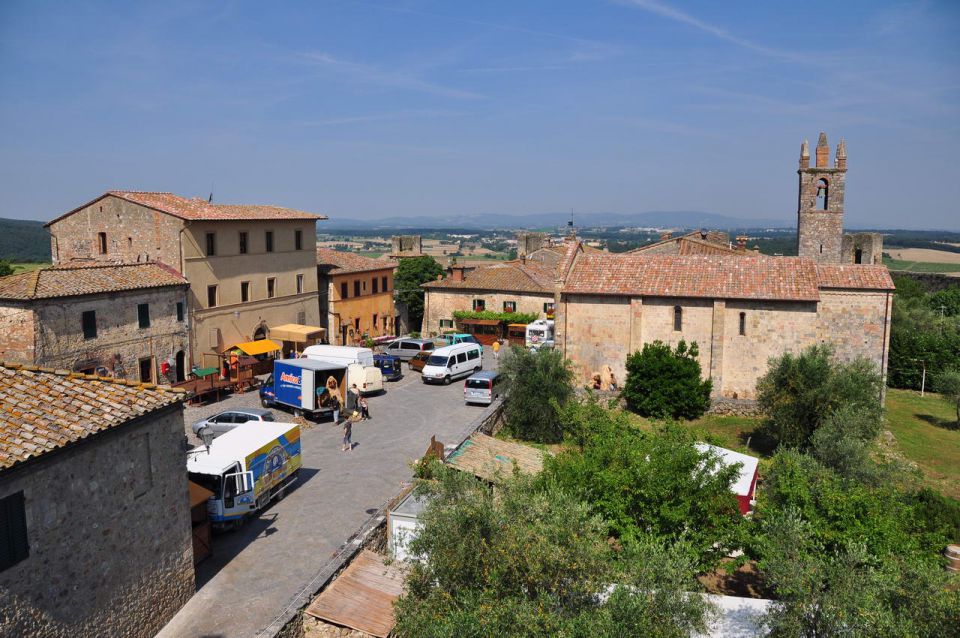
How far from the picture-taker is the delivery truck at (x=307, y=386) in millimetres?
27078

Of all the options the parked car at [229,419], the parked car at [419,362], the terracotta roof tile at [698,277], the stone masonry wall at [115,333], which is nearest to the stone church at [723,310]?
the terracotta roof tile at [698,277]

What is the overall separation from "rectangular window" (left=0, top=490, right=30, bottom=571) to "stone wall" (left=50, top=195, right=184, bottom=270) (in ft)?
80.9

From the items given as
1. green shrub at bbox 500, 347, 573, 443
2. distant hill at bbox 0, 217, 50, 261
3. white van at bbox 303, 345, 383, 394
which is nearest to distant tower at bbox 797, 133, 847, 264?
green shrub at bbox 500, 347, 573, 443

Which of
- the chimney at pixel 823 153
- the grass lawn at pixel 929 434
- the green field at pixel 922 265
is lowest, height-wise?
the grass lawn at pixel 929 434

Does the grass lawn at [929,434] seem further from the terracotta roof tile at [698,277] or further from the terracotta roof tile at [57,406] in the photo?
the terracotta roof tile at [57,406]

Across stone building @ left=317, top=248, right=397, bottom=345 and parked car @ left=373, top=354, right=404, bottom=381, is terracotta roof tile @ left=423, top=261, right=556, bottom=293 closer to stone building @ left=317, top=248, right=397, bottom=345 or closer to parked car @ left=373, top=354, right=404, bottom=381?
stone building @ left=317, top=248, right=397, bottom=345

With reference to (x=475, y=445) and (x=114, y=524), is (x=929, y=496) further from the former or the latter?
(x=114, y=524)

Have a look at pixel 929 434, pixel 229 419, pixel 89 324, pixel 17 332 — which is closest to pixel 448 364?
pixel 229 419

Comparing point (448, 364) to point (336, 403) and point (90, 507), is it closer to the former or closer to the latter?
point (336, 403)

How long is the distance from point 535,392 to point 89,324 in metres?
18.4

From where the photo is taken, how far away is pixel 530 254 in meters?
61.6

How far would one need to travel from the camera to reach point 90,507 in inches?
465

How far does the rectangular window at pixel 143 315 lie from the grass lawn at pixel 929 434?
32.4 metres

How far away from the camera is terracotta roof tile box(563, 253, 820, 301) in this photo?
31.5m
